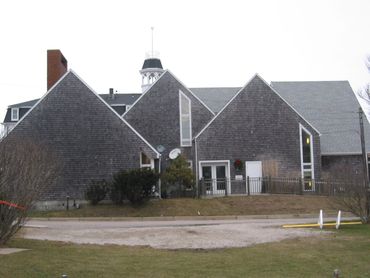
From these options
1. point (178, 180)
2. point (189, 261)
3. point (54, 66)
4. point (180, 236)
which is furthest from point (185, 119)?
point (189, 261)

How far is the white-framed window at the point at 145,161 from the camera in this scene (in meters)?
34.0

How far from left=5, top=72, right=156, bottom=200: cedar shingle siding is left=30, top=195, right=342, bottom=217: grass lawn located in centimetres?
341

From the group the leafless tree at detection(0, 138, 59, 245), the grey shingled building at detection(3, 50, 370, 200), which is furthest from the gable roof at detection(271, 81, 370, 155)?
the leafless tree at detection(0, 138, 59, 245)

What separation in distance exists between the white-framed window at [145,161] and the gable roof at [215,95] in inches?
476

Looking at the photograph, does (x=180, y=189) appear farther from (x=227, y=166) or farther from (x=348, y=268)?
(x=348, y=268)

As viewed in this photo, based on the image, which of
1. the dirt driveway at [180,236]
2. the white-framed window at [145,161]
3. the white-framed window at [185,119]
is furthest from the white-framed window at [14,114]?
the dirt driveway at [180,236]

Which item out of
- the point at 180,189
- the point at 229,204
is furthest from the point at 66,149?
the point at 229,204

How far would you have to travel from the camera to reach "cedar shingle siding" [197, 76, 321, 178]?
3741 centimetres

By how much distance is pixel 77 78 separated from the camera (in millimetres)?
34156

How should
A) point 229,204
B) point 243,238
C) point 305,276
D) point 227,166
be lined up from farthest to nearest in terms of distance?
1. point 227,166
2. point 229,204
3. point 243,238
4. point 305,276

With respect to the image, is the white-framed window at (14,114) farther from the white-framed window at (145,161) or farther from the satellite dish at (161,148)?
the white-framed window at (145,161)

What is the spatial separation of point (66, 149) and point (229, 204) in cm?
1016

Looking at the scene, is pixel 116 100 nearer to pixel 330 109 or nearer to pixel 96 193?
pixel 330 109

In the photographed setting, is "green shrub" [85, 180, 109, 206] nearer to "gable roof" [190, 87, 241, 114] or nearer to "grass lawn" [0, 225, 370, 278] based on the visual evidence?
"grass lawn" [0, 225, 370, 278]
